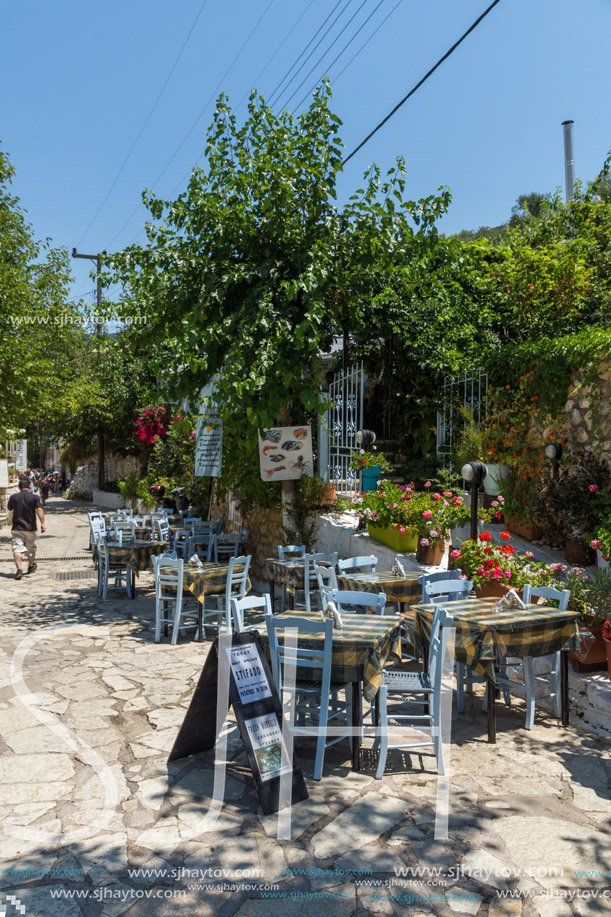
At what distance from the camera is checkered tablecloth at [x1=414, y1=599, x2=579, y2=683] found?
14.5 ft

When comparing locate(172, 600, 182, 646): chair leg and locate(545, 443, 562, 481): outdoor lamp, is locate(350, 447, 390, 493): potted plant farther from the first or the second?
locate(172, 600, 182, 646): chair leg

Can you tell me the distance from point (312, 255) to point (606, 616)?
5.02 metres

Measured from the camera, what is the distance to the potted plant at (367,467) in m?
9.11

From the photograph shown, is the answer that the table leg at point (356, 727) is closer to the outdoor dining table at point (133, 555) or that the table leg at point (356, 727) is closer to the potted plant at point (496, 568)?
the potted plant at point (496, 568)

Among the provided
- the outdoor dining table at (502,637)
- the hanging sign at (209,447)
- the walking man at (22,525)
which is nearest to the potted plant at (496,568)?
the outdoor dining table at (502,637)

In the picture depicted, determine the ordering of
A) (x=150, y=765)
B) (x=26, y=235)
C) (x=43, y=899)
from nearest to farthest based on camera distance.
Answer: (x=43, y=899), (x=150, y=765), (x=26, y=235)

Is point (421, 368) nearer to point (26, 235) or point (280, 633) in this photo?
point (280, 633)

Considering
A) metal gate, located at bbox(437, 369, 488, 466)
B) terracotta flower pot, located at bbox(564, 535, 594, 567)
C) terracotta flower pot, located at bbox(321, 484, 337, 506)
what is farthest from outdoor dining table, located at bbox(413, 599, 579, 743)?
metal gate, located at bbox(437, 369, 488, 466)

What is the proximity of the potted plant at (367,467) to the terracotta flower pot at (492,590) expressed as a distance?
3.24m

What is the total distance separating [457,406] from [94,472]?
74.5ft

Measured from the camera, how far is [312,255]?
302 inches

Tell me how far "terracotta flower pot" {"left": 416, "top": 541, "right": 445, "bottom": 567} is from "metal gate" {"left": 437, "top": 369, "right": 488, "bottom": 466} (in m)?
2.99

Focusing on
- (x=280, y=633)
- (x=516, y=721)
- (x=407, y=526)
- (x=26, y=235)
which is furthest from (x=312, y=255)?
(x=26, y=235)

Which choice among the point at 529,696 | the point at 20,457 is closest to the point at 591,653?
the point at 529,696
